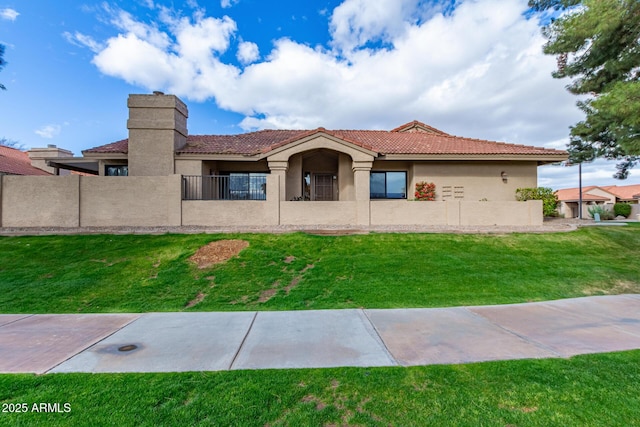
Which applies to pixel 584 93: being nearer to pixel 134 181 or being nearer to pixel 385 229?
pixel 385 229

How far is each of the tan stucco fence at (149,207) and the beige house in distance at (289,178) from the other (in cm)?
4

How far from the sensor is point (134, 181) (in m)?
13.1

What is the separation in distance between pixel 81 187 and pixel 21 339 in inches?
397

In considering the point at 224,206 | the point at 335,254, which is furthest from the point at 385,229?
the point at 224,206

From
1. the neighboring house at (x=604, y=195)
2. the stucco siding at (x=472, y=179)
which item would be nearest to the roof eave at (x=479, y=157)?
the stucco siding at (x=472, y=179)

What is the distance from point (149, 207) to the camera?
43.1ft

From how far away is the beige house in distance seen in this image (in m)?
13.1

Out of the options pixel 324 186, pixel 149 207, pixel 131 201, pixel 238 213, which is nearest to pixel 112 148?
pixel 131 201

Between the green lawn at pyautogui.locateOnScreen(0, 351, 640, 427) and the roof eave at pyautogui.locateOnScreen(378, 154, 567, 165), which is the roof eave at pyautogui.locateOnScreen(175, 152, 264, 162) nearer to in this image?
the roof eave at pyautogui.locateOnScreen(378, 154, 567, 165)

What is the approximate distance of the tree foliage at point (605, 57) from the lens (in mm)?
8062

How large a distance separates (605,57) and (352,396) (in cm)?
1307

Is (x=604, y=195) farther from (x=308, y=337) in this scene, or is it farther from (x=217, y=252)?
(x=308, y=337)

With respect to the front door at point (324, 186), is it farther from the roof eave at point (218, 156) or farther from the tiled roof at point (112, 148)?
the tiled roof at point (112, 148)

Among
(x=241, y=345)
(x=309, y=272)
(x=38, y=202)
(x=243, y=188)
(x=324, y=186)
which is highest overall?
(x=324, y=186)
